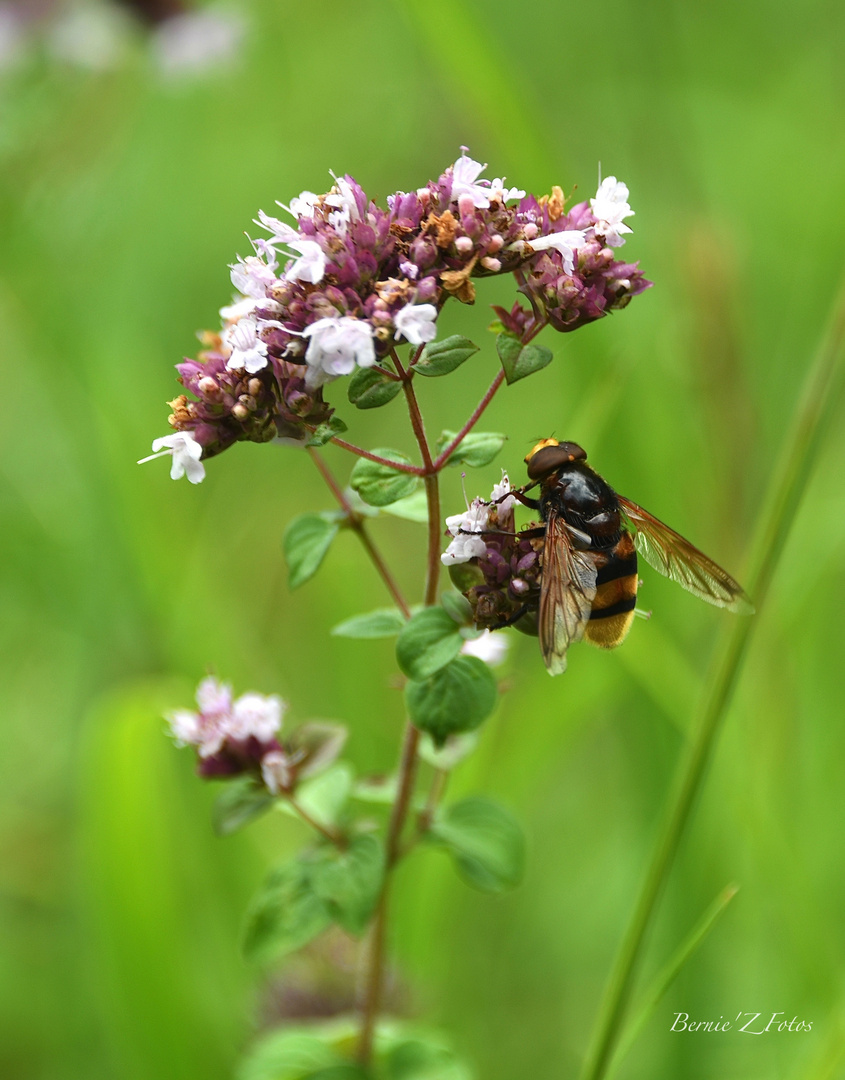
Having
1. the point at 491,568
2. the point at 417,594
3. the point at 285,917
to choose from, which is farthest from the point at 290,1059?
the point at 417,594

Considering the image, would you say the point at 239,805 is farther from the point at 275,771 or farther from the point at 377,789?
the point at 377,789

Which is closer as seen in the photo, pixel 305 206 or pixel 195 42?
pixel 305 206

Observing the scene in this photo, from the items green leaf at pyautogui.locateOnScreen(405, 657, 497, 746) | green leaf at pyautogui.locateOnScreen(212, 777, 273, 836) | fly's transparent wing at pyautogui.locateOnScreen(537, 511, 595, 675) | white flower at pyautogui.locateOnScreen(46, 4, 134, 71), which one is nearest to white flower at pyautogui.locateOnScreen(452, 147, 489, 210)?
fly's transparent wing at pyautogui.locateOnScreen(537, 511, 595, 675)

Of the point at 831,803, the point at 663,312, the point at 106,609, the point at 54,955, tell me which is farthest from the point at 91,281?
the point at 831,803

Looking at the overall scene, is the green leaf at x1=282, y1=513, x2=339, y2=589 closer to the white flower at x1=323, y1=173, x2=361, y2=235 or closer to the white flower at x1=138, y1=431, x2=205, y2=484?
the white flower at x1=138, y1=431, x2=205, y2=484

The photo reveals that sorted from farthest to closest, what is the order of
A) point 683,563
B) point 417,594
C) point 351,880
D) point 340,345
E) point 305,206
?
point 417,594 → point 683,563 → point 351,880 → point 305,206 → point 340,345

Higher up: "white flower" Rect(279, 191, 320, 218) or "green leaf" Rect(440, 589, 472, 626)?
"white flower" Rect(279, 191, 320, 218)

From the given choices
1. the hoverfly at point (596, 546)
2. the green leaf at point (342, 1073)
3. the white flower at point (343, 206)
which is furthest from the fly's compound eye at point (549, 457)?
the green leaf at point (342, 1073)
